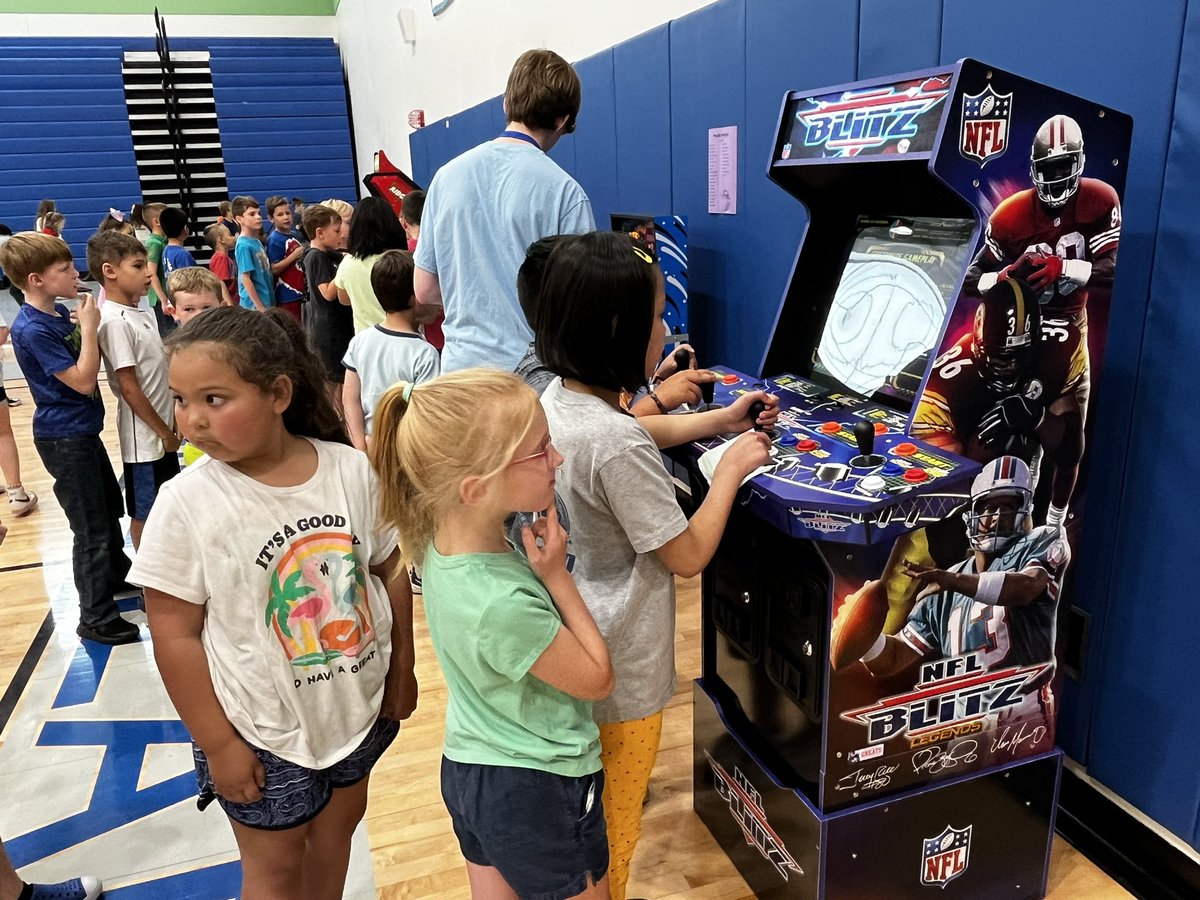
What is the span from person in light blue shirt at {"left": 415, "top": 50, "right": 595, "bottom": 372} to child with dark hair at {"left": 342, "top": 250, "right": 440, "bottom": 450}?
54 cm

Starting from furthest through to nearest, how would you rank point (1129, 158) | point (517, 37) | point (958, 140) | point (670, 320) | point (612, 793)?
point (517, 37) < point (670, 320) < point (1129, 158) < point (612, 793) < point (958, 140)

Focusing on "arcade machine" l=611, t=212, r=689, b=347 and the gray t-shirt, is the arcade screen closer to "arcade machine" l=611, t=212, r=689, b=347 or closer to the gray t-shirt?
the gray t-shirt

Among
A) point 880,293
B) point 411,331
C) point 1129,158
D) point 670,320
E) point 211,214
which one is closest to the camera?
point 1129,158

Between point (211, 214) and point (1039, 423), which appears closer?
point (1039, 423)

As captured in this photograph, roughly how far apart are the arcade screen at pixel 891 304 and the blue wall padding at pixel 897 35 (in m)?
0.55

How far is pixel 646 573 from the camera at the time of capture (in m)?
1.40

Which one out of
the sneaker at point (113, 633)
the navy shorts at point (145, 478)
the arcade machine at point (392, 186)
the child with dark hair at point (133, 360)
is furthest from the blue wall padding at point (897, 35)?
the arcade machine at point (392, 186)

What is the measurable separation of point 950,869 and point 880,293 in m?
1.14

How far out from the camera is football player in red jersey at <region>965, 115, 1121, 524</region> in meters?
1.43

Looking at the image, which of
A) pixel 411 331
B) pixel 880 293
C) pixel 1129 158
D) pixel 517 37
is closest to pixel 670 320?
pixel 411 331

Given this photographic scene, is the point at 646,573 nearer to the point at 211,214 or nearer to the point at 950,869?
the point at 950,869

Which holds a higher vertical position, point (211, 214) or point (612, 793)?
point (211, 214)

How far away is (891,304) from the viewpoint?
177cm

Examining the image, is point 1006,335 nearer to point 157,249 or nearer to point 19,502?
point 19,502
